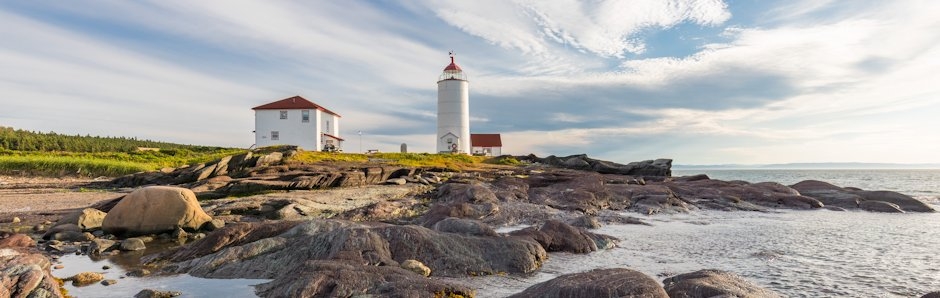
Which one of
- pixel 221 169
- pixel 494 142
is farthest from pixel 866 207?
pixel 494 142

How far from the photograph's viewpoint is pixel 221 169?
82.2 ft

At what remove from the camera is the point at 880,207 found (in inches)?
825

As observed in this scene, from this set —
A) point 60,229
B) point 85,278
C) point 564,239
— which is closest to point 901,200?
point 564,239

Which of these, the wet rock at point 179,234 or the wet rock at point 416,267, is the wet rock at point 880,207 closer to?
the wet rock at point 416,267

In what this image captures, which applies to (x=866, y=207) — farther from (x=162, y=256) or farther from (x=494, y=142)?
(x=494, y=142)

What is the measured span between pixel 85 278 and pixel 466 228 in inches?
241

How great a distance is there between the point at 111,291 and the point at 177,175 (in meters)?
21.1

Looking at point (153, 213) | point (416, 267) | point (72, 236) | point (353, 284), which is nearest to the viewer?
point (353, 284)

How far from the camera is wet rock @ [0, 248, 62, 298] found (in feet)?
18.8

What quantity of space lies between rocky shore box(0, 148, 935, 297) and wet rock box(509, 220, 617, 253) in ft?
0.11

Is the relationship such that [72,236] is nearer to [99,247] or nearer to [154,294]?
[99,247]

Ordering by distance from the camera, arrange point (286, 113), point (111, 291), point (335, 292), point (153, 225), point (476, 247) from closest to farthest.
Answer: point (335, 292) < point (111, 291) < point (476, 247) < point (153, 225) < point (286, 113)

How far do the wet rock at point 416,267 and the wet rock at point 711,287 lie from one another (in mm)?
3482

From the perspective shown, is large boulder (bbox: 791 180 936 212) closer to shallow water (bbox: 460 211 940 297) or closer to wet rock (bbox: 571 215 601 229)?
shallow water (bbox: 460 211 940 297)
